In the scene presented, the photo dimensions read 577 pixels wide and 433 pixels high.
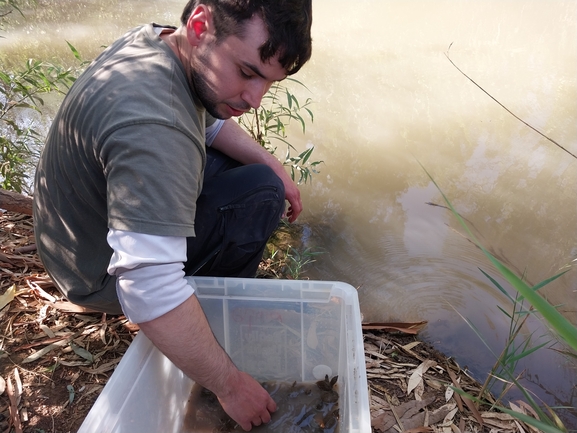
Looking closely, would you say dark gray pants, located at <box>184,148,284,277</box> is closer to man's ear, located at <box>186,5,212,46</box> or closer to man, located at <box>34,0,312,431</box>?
man, located at <box>34,0,312,431</box>

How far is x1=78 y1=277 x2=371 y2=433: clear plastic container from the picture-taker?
3.80 ft

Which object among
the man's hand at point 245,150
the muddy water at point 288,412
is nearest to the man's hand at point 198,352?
the muddy water at point 288,412

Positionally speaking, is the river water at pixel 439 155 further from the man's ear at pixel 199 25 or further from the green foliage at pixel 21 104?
the green foliage at pixel 21 104

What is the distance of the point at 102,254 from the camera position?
4.10 ft

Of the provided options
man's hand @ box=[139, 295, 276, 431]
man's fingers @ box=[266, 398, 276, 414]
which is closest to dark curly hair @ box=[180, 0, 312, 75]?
man's hand @ box=[139, 295, 276, 431]

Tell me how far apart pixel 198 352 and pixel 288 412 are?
1.75 feet

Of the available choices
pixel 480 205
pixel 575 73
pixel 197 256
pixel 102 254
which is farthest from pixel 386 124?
pixel 102 254

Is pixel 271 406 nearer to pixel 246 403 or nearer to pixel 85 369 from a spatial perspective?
pixel 246 403

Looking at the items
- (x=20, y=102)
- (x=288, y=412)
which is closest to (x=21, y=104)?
(x=20, y=102)

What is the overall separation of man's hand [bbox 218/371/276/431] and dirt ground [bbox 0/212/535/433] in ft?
1.13

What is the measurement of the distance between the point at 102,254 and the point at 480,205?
1913 mm

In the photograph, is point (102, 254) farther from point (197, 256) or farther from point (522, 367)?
point (522, 367)

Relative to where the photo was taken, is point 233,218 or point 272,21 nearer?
point 272,21

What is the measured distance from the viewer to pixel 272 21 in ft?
3.54
